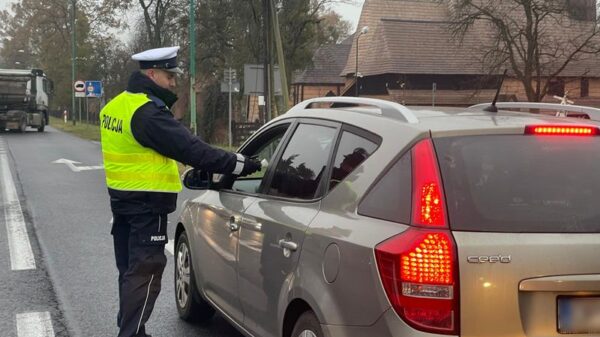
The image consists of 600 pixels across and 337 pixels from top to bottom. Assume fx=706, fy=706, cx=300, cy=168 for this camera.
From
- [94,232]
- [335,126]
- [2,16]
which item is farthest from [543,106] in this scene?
[2,16]

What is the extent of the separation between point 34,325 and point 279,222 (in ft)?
8.69

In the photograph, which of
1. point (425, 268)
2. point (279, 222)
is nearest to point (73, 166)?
point (279, 222)

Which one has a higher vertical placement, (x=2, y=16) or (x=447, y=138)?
(x=2, y=16)

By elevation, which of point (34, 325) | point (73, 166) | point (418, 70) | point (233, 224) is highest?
point (418, 70)

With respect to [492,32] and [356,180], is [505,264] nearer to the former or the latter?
Answer: [356,180]

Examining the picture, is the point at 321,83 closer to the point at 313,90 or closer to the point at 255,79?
the point at 313,90

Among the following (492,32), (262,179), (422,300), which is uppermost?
(492,32)

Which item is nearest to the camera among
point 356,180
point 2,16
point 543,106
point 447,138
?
point 447,138

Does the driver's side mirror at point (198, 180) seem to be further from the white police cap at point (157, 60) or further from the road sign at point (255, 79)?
the road sign at point (255, 79)

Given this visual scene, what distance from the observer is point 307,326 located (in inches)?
127

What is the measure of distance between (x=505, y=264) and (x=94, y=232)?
7441 mm

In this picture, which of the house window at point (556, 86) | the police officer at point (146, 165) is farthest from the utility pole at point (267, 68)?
the house window at point (556, 86)

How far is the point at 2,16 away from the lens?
92.8 meters

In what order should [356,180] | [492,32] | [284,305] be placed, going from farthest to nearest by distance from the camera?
[492,32] < [284,305] < [356,180]
